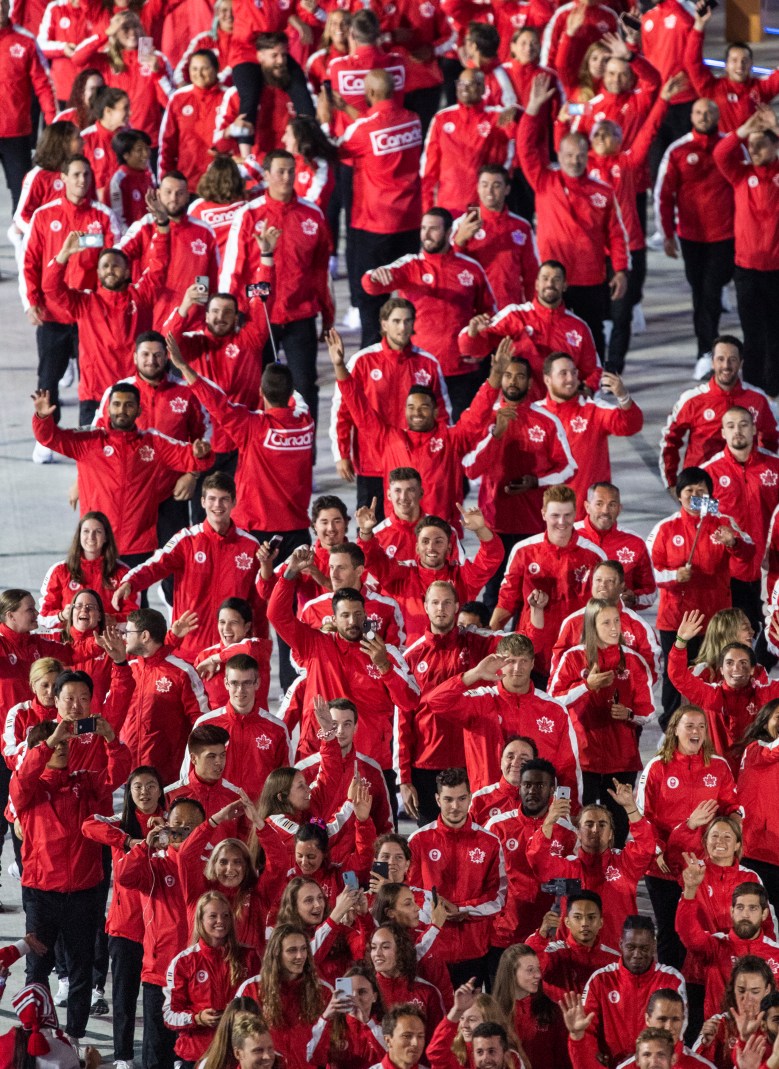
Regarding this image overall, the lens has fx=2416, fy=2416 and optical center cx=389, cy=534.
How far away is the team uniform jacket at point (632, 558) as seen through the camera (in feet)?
43.4

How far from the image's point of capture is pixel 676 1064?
32.6ft

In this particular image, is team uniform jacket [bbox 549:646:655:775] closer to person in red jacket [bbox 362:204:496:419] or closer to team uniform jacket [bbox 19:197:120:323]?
person in red jacket [bbox 362:204:496:419]

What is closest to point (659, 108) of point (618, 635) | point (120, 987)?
point (618, 635)

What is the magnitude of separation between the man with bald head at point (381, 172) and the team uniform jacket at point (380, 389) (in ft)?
7.40

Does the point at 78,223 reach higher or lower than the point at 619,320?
higher

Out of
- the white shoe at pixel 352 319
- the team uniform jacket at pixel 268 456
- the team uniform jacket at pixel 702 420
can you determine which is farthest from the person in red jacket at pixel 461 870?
the white shoe at pixel 352 319

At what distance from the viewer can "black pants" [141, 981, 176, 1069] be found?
10.7 m

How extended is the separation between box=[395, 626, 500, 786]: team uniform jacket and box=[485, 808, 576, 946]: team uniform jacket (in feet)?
2.52

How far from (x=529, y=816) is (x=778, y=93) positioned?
9.29 metres

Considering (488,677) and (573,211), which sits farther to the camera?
(573,211)

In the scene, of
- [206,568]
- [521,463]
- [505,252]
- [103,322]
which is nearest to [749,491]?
[521,463]

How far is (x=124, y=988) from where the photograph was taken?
10.9 meters

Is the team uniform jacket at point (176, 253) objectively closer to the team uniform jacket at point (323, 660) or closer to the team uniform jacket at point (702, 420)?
the team uniform jacket at point (702, 420)

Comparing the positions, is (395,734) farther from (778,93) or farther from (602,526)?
(778,93)
